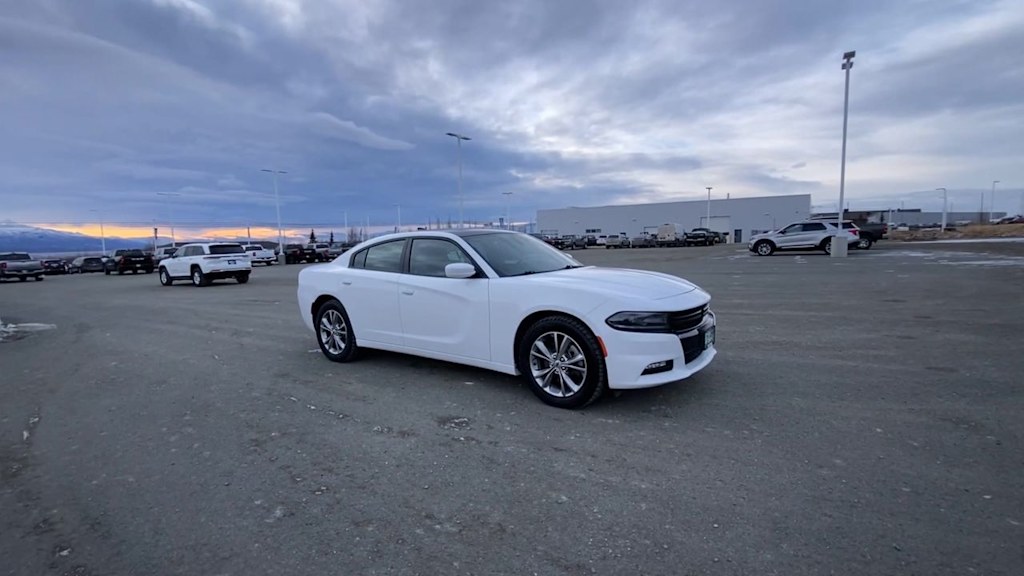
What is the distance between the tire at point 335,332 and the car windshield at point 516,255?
1999 mm

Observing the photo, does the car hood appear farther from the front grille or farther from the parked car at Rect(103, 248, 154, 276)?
the parked car at Rect(103, 248, 154, 276)

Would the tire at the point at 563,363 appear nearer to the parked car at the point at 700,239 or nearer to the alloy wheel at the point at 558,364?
the alloy wheel at the point at 558,364

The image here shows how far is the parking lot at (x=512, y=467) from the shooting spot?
2.62 m

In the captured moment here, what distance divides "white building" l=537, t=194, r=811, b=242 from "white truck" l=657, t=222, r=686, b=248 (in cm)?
685

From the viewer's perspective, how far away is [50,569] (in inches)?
101

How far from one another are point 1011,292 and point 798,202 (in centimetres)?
6926

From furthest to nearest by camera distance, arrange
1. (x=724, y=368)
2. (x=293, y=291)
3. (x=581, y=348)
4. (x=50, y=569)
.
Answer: (x=293, y=291) → (x=724, y=368) → (x=581, y=348) → (x=50, y=569)

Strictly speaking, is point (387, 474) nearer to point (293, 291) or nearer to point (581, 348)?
point (581, 348)

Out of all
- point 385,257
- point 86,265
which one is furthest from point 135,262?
point 385,257

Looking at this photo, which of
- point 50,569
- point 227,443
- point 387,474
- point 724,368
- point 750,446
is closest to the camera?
point 50,569

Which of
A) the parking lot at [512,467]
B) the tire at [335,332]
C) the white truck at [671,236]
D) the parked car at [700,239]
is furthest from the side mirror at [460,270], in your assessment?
the white truck at [671,236]

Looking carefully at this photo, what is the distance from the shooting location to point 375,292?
5.93 meters

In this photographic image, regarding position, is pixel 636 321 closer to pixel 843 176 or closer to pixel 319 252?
pixel 843 176

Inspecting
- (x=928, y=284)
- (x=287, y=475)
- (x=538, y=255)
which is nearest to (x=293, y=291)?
(x=538, y=255)
